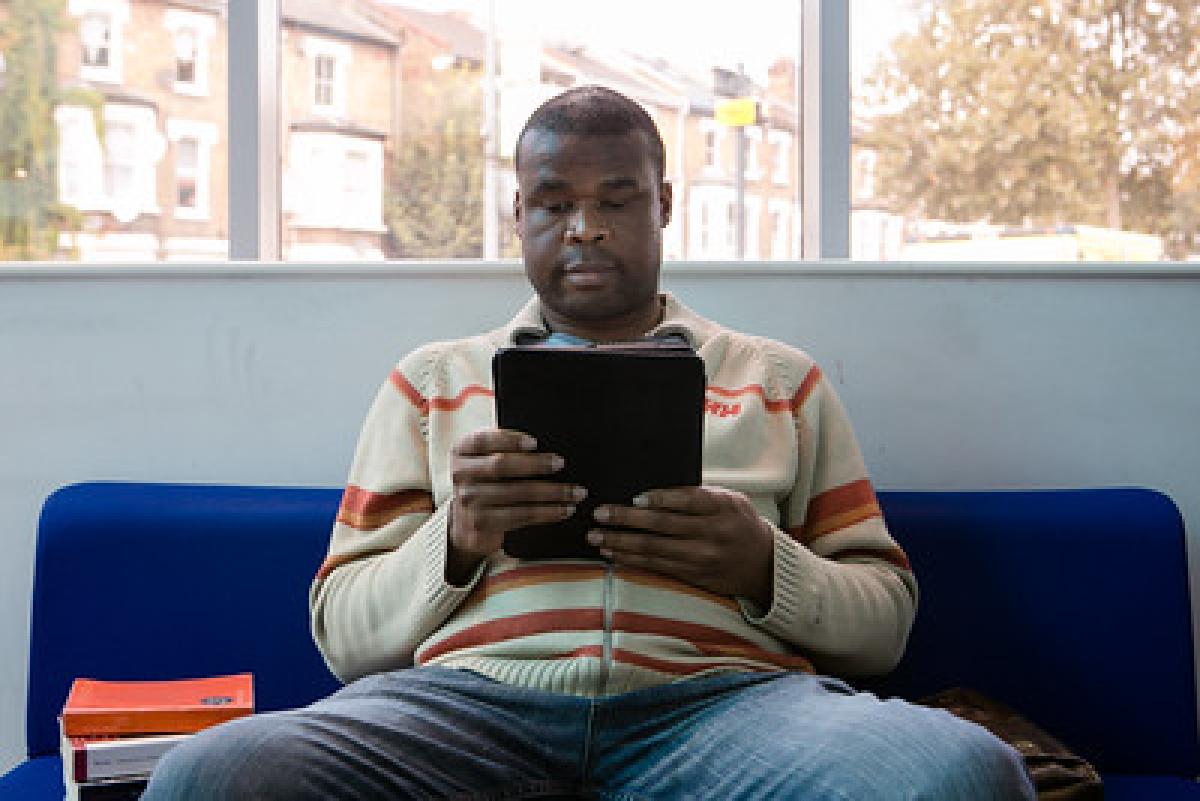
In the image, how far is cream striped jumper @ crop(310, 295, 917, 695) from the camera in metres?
1.58

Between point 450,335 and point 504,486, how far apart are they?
0.76 meters

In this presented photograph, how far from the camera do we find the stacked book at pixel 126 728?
1.59 m

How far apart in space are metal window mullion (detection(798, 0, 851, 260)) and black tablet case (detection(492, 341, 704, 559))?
108 cm

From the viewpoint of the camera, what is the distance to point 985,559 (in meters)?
1.88

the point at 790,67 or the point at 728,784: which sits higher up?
the point at 790,67

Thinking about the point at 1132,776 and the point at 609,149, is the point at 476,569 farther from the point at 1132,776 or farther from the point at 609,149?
the point at 1132,776

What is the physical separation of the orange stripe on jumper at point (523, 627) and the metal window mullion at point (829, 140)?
111 centimetres

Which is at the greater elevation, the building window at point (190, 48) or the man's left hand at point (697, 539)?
the building window at point (190, 48)

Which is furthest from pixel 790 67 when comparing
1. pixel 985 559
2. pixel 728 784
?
pixel 728 784

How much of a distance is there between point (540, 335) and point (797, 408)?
365 millimetres

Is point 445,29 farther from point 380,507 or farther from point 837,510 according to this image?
point 837,510

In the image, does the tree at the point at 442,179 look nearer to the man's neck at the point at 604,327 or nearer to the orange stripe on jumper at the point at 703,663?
the man's neck at the point at 604,327

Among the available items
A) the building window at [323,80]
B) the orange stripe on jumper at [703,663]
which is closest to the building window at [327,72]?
the building window at [323,80]

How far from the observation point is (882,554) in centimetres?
171
